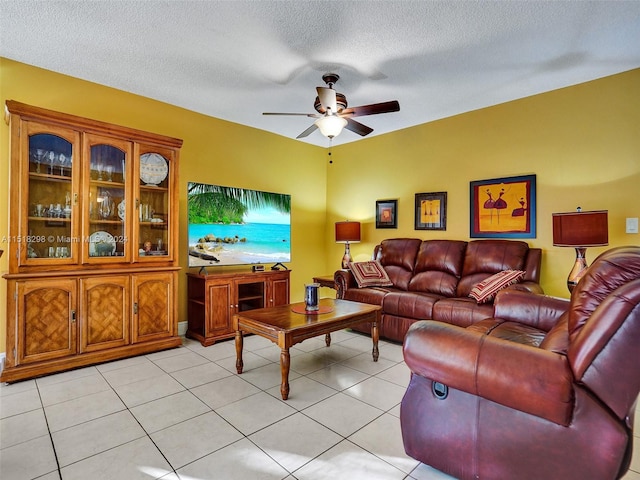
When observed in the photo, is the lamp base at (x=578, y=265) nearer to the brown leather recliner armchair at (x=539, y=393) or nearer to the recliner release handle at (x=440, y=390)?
the brown leather recliner armchair at (x=539, y=393)

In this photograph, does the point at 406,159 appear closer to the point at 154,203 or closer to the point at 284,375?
the point at 154,203

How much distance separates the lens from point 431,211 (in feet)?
14.2

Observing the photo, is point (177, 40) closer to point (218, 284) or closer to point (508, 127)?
point (218, 284)

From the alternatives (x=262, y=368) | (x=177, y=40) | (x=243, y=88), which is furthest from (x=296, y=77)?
(x=262, y=368)

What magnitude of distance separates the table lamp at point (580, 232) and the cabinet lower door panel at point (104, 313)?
377cm

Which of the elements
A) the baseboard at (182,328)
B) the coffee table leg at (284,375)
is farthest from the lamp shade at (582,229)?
the baseboard at (182,328)

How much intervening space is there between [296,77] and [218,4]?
1020mm

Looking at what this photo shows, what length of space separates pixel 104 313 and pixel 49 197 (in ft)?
3.48

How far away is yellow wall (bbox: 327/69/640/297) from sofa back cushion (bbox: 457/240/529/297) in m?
0.27

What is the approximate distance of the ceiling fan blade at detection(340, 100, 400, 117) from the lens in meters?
2.69

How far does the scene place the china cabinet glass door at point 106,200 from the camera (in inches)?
116

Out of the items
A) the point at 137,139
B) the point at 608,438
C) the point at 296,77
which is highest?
the point at 296,77

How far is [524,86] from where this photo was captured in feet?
10.9

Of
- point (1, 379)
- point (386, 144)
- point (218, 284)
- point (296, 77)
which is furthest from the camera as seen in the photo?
point (386, 144)
